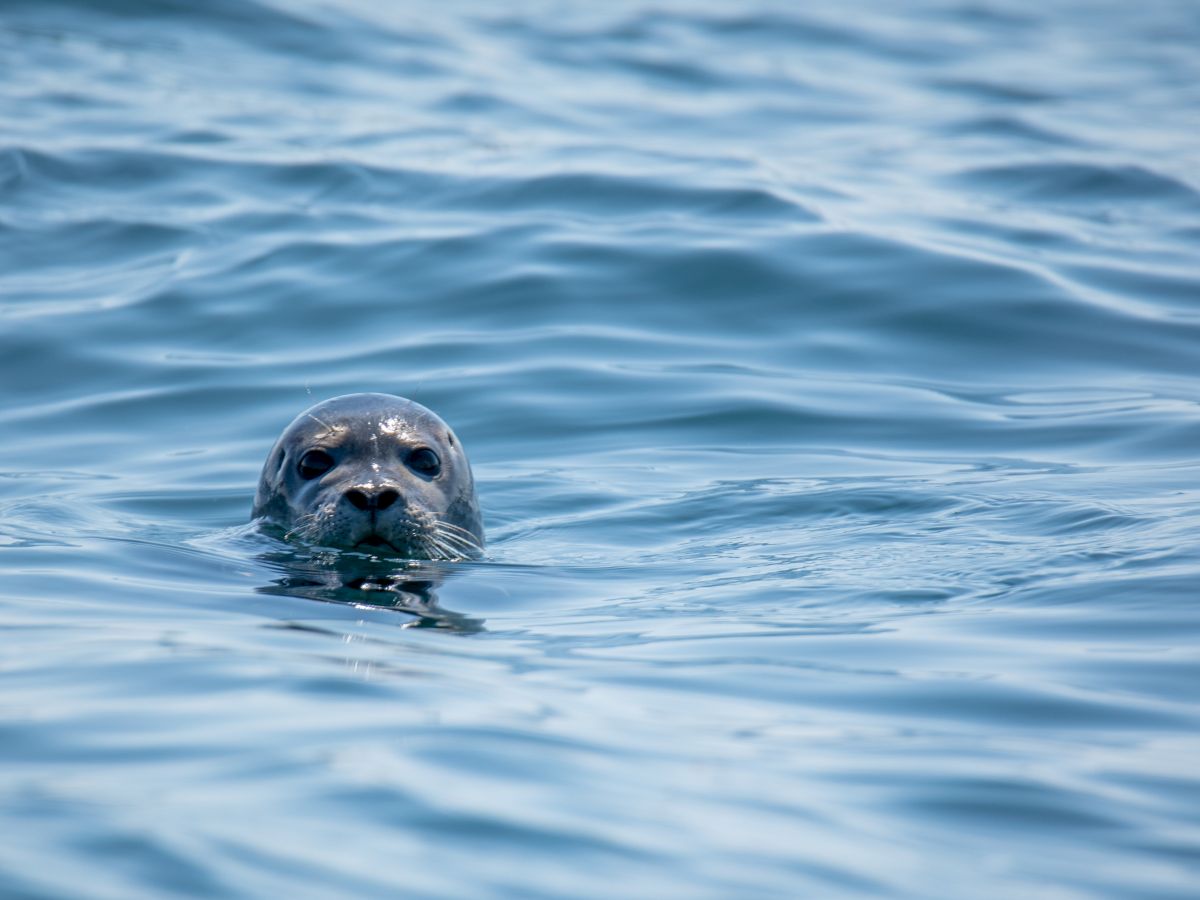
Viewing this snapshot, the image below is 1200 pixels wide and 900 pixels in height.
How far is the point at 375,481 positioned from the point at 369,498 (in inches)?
8.6

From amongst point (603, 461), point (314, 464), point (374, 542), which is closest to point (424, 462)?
point (314, 464)

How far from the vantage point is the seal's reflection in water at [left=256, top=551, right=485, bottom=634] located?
6164 mm

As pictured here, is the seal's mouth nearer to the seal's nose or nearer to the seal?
the seal

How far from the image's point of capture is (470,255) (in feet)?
42.7

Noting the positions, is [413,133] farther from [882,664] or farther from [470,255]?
[882,664]

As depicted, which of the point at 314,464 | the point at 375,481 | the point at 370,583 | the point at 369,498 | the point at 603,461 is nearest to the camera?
the point at 370,583

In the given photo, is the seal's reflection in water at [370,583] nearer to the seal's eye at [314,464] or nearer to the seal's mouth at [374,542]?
the seal's mouth at [374,542]

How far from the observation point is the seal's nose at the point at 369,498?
7023mm

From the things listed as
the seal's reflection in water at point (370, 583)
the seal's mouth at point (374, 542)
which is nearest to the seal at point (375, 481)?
the seal's mouth at point (374, 542)

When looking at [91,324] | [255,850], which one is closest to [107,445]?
[91,324]

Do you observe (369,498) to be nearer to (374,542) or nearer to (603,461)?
(374,542)

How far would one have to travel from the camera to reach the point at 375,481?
7.24 meters

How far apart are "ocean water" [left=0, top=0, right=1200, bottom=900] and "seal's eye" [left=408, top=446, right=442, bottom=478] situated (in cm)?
47

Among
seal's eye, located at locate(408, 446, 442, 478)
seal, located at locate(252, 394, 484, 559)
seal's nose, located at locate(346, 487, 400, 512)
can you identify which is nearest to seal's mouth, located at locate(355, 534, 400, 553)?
seal, located at locate(252, 394, 484, 559)
